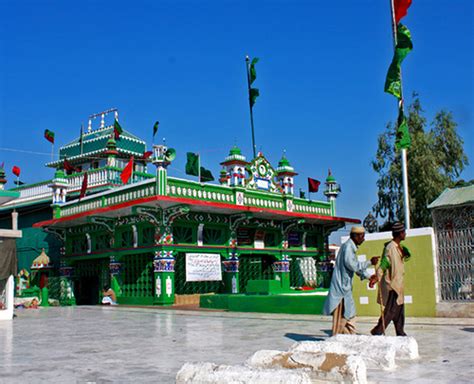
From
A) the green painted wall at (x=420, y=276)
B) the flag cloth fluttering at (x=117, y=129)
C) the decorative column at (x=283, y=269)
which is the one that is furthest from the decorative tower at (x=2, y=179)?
the green painted wall at (x=420, y=276)

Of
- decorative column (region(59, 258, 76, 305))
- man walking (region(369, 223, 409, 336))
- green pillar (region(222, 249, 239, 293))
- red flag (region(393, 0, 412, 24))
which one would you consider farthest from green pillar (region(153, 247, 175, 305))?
man walking (region(369, 223, 409, 336))

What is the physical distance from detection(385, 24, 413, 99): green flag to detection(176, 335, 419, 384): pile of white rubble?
9050 millimetres

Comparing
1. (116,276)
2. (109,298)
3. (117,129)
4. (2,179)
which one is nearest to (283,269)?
(116,276)

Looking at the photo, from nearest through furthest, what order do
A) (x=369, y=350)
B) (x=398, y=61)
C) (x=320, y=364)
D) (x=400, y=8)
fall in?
(x=320, y=364), (x=369, y=350), (x=398, y=61), (x=400, y=8)

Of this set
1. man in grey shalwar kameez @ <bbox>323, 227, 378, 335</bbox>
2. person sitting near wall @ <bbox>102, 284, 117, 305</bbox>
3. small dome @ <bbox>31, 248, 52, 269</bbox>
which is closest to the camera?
man in grey shalwar kameez @ <bbox>323, 227, 378, 335</bbox>

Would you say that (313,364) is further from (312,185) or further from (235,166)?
(312,185)

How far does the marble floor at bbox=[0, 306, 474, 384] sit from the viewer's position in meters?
6.01

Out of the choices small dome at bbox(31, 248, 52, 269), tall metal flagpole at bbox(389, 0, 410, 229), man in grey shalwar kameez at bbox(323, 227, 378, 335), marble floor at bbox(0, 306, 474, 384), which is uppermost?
tall metal flagpole at bbox(389, 0, 410, 229)

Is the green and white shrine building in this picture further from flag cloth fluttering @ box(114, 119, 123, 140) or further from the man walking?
the man walking

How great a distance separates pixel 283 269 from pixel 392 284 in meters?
17.6

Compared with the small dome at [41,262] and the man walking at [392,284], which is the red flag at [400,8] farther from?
the small dome at [41,262]

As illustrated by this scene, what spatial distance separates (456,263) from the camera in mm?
11086

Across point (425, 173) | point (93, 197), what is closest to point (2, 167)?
point (93, 197)

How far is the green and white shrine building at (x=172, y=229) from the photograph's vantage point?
20578 millimetres
